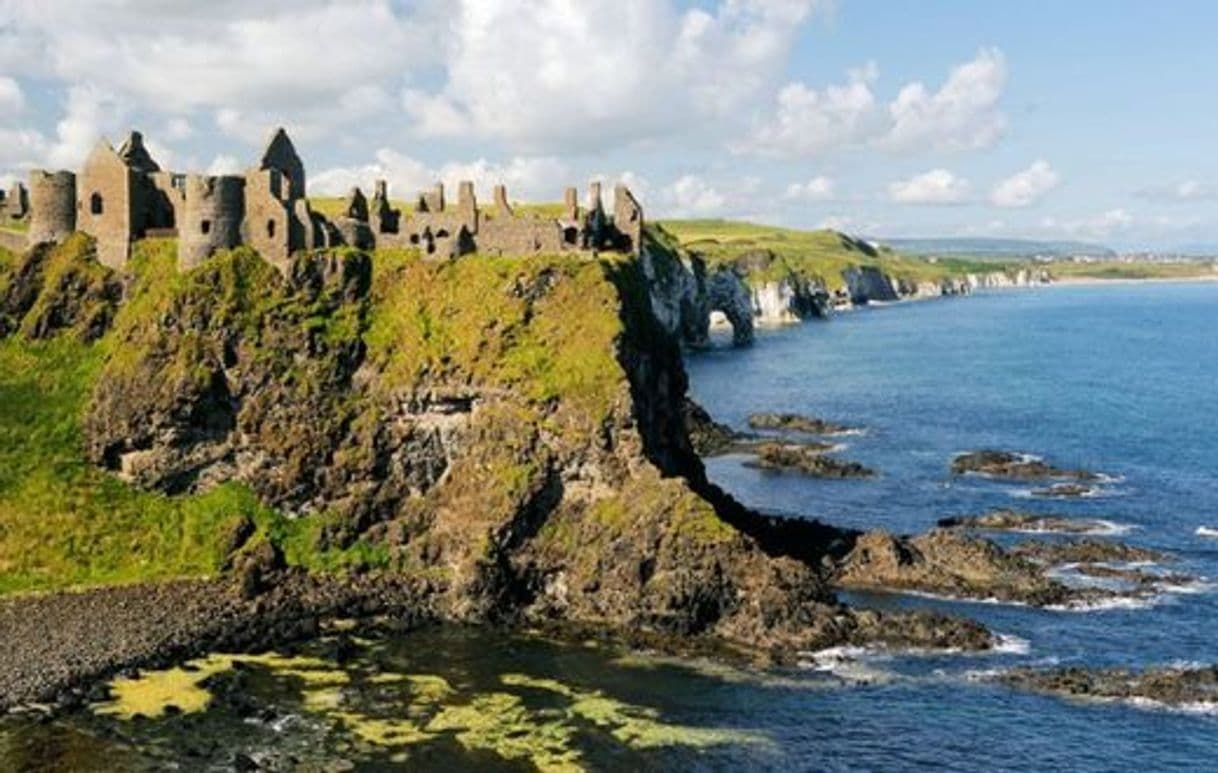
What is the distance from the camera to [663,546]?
84375 mm

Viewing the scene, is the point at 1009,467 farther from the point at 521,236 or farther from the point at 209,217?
the point at 209,217

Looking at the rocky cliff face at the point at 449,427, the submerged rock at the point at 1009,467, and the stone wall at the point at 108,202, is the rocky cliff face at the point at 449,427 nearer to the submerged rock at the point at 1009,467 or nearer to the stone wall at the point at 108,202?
the stone wall at the point at 108,202

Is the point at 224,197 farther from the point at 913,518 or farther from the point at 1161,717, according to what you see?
the point at 1161,717

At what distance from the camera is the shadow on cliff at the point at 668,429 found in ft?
311

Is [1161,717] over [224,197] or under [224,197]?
under

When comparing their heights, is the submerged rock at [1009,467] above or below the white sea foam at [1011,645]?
above

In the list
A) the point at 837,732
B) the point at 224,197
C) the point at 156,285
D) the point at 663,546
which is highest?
the point at 224,197

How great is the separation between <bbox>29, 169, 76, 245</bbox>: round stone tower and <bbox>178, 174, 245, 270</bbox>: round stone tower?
1133cm

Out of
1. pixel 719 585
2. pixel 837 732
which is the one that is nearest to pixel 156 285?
pixel 719 585

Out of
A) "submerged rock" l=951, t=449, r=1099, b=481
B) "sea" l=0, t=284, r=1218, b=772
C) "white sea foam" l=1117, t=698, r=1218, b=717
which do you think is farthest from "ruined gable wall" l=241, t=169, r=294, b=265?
"submerged rock" l=951, t=449, r=1099, b=481

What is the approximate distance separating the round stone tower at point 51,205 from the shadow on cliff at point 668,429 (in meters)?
44.1

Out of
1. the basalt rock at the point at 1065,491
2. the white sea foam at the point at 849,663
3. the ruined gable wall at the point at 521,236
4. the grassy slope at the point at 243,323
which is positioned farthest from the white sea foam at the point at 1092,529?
the ruined gable wall at the point at 521,236

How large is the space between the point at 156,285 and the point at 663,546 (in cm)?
4536

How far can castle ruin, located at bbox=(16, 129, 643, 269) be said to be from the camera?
9875 centimetres
